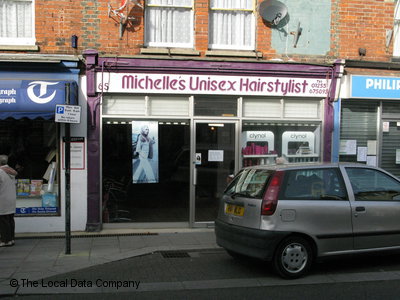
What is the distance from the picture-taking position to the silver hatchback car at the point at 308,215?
223 inches

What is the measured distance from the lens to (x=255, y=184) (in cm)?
609

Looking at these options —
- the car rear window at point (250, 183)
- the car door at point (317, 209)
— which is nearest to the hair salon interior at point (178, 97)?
the car rear window at point (250, 183)

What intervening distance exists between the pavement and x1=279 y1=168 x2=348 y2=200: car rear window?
2.51 m

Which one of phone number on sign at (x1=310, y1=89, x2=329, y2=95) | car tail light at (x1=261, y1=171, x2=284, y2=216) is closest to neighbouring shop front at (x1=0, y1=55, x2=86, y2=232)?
car tail light at (x1=261, y1=171, x2=284, y2=216)

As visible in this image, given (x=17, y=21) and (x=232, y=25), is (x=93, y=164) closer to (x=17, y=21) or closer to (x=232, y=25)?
(x=17, y=21)

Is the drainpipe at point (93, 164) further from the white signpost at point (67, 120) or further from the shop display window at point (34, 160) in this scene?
the white signpost at point (67, 120)

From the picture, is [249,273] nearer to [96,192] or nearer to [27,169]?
[96,192]

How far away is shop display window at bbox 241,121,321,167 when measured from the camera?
9594 millimetres

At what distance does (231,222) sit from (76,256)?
2718 mm

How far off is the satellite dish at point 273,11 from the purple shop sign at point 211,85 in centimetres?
137

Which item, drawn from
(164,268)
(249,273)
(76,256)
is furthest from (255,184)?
(76,256)

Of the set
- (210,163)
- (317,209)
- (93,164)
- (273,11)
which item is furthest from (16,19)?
(317,209)

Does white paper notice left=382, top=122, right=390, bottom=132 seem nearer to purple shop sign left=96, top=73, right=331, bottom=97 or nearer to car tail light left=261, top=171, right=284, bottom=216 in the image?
purple shop sign left=96, top=73, right=331, bottom=97

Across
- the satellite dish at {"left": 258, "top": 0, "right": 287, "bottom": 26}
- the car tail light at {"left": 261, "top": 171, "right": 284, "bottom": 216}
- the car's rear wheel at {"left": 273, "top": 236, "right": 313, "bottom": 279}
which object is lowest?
the car's rear wheel at {"left": 273, "top": 236, "right": 313, "bottom": 279}
